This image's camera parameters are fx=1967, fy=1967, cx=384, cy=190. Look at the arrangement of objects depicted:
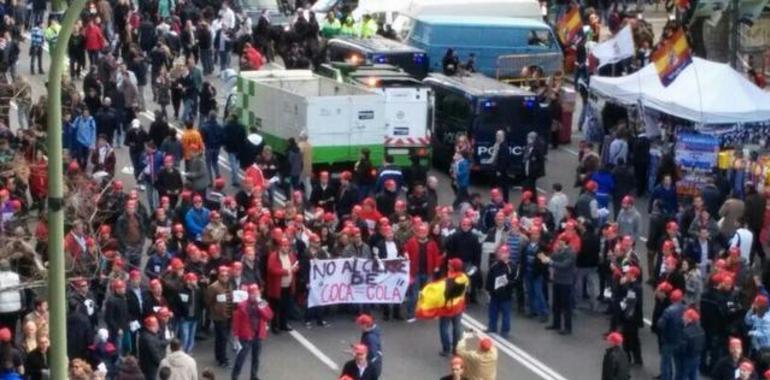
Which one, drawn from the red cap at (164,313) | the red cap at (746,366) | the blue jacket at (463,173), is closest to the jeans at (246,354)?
the red cap at (164,313)

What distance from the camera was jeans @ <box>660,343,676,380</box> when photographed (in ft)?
73.5

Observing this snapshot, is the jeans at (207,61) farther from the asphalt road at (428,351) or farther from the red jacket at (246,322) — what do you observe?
the red jacket at (246,322)

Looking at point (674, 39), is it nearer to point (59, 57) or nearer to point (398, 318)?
point (398, 318)

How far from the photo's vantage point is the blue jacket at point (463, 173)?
30.7 m

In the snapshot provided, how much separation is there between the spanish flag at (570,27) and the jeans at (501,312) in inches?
733

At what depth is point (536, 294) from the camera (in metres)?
25.2

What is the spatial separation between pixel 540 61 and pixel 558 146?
430cm

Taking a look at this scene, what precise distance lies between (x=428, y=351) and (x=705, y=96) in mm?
10403

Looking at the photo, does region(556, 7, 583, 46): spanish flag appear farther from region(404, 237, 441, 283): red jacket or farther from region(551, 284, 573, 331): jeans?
region(551, 284, 573, 331): jeans

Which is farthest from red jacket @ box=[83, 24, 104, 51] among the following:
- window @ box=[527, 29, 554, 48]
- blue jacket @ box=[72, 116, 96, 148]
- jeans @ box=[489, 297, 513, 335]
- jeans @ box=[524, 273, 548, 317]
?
jeans @ box=[489, 297, 513, 335]

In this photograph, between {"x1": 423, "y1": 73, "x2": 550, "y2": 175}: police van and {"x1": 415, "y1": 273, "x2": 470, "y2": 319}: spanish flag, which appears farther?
{"x1": 423, "y1": 73, "x2": 550, "y2": 175}: police van

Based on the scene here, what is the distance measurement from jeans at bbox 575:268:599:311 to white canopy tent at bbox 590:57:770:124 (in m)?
7.20

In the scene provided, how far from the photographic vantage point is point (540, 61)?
135 feet

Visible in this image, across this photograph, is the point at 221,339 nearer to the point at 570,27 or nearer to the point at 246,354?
the point at 246,354
